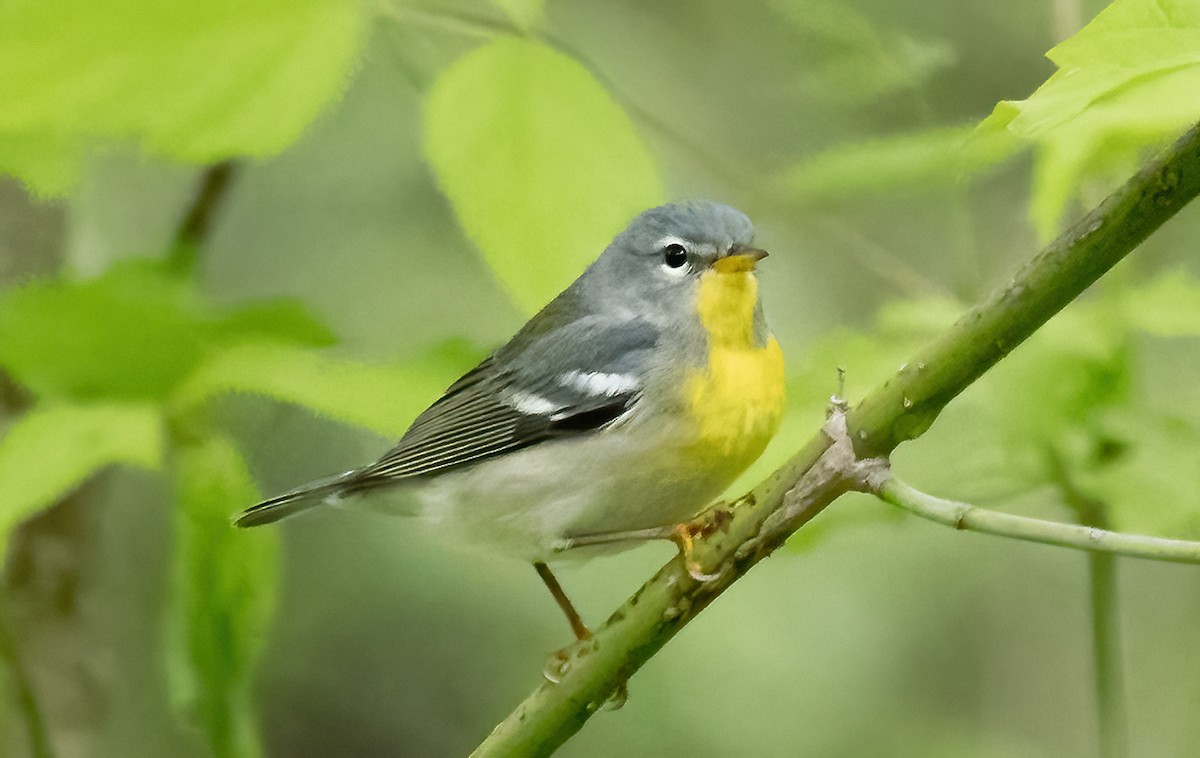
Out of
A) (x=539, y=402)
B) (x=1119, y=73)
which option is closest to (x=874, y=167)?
(x=539, y=402)

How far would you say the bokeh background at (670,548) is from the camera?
184 centimetres

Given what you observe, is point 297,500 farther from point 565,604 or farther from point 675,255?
point 675,255

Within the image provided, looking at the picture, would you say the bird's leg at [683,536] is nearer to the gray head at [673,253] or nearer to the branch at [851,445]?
the branch at [851,445]

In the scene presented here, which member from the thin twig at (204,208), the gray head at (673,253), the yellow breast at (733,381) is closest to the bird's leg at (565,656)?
the yellow breast at (733,381)

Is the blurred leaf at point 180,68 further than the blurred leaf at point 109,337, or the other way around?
the blurred leaf at point 109,337

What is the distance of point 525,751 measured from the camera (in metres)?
0.99

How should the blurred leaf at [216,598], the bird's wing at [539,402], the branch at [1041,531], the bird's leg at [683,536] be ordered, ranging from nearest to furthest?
1. the branch at [1041,531]
2. the bird's leg at [683,536]
3. the blurred leaf at [216,598]
4. the bird's wing at [539,402]

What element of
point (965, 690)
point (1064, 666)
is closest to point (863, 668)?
point (965, 690)

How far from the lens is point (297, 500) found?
Answer: 1334 mm

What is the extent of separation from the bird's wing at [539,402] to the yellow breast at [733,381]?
9 centimetres

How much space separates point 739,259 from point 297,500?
57 cm

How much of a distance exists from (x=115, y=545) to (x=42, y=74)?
1802 mm

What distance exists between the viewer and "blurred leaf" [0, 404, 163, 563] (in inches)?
44.0

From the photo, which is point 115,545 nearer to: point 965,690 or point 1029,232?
point 1029,232
